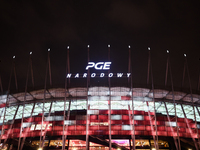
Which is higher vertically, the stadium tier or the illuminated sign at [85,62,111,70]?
the illuminated sign at [85,62,111,70]

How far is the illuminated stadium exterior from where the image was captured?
55562 millimetres

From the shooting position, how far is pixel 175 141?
54.5 metres

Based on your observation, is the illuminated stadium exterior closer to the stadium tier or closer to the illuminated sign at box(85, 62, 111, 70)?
the stadium tier

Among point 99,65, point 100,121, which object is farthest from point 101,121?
point 99,65

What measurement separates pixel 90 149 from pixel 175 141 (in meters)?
23.4

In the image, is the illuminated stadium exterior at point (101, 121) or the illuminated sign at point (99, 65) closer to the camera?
the illuminated stadium exterior at point (101, 121)

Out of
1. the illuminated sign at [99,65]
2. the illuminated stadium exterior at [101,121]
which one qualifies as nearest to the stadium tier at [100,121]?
the illuminated stadium exterior at [101,121]

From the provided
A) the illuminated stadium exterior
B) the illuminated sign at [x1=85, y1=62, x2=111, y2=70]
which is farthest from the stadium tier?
the illuminated sign at [x1=85, y1=62, x2=111, y2=70]

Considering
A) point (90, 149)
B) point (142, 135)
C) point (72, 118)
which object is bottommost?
point (90, 149)

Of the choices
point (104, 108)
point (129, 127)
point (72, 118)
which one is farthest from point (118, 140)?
point (72, 118)

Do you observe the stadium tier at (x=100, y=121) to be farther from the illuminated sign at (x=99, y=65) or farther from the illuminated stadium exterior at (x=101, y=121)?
the illuminated sign at (x=99, y=65)

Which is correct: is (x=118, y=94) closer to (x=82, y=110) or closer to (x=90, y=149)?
(x=82, y=110)

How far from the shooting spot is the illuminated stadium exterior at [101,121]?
55.6 metres

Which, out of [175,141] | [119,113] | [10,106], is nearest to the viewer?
[175,141]
